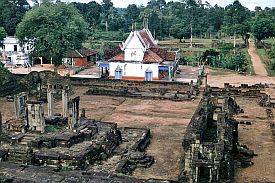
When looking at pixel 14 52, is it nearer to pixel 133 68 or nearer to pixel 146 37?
pixel 146 37

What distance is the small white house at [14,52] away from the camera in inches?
2212

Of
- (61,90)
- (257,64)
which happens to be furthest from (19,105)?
(257,64)

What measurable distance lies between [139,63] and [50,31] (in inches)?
407

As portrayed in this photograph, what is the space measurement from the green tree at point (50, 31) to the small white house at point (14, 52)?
9.70 meters

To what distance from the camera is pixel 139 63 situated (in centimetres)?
4603

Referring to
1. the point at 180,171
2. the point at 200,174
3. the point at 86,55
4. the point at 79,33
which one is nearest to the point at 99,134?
the point at 180,171

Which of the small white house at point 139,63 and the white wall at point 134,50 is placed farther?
the white wall at point 134,50

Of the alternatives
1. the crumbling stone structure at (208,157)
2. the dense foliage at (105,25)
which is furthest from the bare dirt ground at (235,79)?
the crumbling stone structure at (208,157)

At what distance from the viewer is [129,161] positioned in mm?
21391

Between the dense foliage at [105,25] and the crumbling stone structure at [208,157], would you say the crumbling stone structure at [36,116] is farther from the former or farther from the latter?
the dense foliage at [105,25]

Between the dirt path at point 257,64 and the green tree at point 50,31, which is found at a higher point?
the green tree at point 50,31

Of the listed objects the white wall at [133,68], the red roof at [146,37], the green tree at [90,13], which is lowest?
the white wall at [133,68]

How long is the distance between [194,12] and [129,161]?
276 feet

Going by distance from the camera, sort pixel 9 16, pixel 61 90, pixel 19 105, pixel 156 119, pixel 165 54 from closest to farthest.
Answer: pixel 19 105
pixel 61 90
pixel 156 119
pixel 165 54
pixel 9 16
